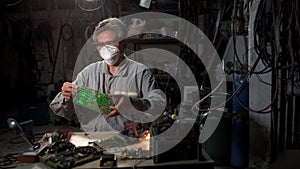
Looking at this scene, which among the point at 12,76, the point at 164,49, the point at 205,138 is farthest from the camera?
the point at 12,76

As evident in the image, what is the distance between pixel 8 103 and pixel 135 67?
15.4 ft

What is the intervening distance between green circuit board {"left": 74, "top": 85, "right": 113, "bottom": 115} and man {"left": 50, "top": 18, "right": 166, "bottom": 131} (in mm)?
45

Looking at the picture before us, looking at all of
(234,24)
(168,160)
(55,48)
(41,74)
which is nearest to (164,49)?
(234,24)

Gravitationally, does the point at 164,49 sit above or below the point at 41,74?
above

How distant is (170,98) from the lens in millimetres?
4469

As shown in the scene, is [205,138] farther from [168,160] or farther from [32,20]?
[32,20]

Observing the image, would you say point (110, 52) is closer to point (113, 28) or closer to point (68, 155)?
point (113, 28)

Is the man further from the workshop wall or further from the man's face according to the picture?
the workshop wall

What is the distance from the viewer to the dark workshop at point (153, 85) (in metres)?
1.45

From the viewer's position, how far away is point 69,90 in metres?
1.71

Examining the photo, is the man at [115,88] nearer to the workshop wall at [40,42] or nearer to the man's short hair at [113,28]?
the man's short hair at [113,28]

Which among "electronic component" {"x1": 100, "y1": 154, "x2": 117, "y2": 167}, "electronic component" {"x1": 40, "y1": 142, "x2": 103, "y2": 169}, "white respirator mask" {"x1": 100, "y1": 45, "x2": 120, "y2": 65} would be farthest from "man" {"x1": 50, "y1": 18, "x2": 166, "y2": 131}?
"electronic component" {"x1": 100, "y1": 154, "x2": 117, "y2": 167}

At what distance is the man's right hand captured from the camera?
5.55 ft

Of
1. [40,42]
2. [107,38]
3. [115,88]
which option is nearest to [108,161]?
[115,88]
